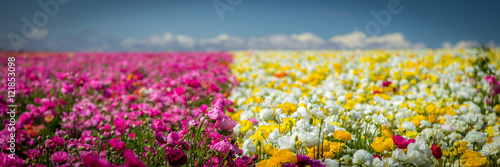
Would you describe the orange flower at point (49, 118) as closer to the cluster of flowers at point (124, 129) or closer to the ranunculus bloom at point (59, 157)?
the cluster of flowers at point (124, 129)

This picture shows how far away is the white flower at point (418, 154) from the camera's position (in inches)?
61.5

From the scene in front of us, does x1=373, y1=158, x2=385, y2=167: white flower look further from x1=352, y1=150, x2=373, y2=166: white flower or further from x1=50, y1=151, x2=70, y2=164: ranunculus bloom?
x1=50, y1=151, x2=70, y2=164: ranunculus bloom

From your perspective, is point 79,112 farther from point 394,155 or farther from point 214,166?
point 394,155

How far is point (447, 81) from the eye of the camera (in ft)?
15.9

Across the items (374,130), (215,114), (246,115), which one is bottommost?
(374,130)

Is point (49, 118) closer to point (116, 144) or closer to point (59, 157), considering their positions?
point (59, 157)

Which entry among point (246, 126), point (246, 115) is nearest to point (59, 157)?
point (246, 126)

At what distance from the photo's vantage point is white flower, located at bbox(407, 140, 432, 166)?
5.12ft

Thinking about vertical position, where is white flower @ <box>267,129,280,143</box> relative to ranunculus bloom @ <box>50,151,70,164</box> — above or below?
above

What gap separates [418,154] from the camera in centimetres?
155

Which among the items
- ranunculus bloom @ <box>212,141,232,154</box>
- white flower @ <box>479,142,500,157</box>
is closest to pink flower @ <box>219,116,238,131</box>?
ranunculus bloom @ <box>212,141,232,154</box>

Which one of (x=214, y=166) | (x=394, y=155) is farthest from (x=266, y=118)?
(x=394, y=155)

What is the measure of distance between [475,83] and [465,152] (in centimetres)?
351

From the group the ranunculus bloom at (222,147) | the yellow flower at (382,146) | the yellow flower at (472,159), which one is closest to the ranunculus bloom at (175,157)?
the ranunculus bloom at (222,147)
